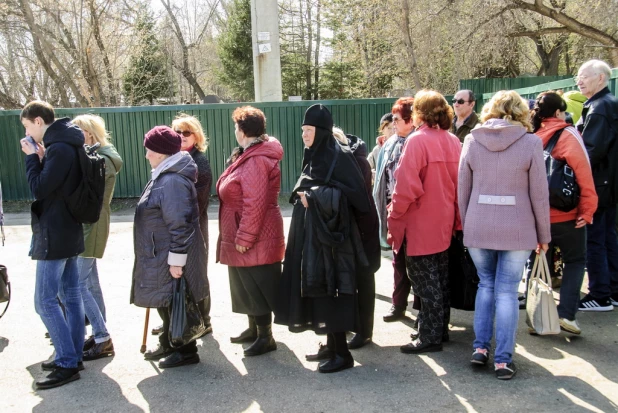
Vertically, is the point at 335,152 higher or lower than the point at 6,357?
higher

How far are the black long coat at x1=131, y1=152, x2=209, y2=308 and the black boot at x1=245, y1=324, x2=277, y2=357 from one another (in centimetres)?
67

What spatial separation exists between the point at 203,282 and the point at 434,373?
5.76 ft

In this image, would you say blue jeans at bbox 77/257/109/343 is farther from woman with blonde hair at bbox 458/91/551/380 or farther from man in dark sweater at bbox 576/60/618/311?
man in dark sweater at bbox 576/60/618/311

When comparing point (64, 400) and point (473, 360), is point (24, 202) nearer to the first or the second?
point (64, 400)

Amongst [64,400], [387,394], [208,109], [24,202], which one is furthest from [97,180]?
[24,202]

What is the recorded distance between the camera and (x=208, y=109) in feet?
38.7

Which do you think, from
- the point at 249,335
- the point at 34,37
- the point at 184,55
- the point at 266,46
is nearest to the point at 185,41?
the point at 184,55

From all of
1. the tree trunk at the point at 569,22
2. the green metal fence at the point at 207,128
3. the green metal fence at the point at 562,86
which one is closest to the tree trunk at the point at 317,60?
the tree trunk at the point at 569,22

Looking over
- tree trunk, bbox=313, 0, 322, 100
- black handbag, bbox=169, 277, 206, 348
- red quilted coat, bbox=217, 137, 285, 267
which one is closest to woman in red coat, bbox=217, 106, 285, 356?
red quilted coat, bbox=217, 137, 285, 267

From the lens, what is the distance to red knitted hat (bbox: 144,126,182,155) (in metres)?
4.02

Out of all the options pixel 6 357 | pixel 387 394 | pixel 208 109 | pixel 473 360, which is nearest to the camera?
pixel 387 394

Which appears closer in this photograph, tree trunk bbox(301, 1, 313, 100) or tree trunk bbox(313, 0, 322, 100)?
tree trunk bbox(313, 0, 322, 100)

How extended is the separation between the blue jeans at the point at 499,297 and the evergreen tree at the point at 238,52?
81.6 ft

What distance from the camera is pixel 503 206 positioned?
3.79 meters
